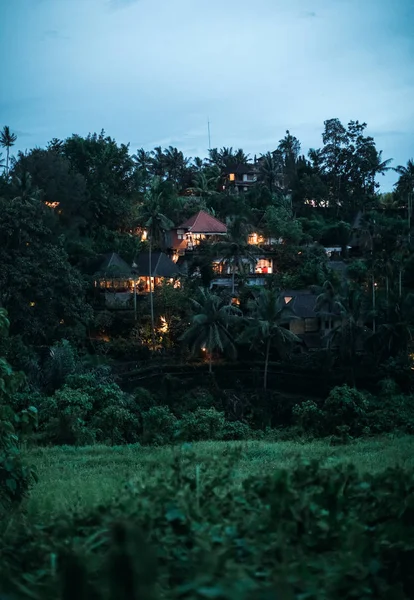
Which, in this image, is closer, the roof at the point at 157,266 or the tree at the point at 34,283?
the tree at the point at 34,283

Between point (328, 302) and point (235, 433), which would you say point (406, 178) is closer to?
point (328, 302)

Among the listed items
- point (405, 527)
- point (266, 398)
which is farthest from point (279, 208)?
point (405, 527)


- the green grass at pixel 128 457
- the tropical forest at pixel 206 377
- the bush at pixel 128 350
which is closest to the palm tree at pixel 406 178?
the tropical forest at pixel 206 377

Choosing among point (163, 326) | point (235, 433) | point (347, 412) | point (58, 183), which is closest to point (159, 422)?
point (235, 433)

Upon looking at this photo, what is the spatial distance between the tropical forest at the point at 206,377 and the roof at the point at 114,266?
14 centimetres

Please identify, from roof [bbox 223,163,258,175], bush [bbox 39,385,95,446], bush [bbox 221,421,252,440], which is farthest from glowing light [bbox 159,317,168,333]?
roof [bbox 223,163,258,175]

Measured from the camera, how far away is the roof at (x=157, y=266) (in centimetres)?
4178

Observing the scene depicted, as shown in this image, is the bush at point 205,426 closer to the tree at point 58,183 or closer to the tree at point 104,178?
the tree at point 58,183

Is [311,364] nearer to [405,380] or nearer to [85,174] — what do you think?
[405,380]

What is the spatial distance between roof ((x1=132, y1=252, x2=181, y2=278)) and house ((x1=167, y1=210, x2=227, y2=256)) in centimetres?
231

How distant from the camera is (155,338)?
35406mm

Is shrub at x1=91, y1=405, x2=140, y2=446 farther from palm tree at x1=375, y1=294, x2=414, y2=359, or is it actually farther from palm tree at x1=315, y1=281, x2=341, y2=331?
palm tree at x1=315, y1=281, x2=341, y2=331

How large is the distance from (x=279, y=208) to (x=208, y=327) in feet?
62.2

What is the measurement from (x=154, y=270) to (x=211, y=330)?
1194 cm
